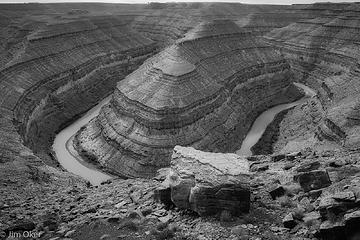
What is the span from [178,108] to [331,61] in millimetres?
48154

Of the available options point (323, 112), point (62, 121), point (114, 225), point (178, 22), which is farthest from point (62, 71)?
point (178, 22)

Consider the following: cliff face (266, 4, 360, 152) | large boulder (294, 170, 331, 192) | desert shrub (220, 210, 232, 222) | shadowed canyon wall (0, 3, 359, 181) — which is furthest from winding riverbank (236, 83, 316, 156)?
desert shrub (220, 210, 232, 222)

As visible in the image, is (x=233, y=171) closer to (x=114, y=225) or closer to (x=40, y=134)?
(x=114, y=225)

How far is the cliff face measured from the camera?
40.5 m

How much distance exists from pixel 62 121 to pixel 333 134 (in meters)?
35.7

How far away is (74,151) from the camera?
4578cm

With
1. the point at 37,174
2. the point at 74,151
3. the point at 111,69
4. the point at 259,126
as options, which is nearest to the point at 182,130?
the point at 74,151

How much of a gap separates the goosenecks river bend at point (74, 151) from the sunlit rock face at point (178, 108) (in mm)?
1060

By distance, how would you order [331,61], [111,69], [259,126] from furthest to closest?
[331,61] < [111,69] < [259,126]

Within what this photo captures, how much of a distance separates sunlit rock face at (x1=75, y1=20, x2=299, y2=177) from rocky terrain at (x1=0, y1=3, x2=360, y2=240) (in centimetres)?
19

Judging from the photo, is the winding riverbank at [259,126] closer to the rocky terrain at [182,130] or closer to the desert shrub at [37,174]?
the rocky terrain at [182,130]

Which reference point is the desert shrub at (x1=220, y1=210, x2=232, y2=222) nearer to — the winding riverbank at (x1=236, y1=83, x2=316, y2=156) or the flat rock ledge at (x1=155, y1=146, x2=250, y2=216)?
the flat rock ledge at (x1=155, y1=146, x2=250, y2=216)

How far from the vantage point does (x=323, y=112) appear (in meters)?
47.8

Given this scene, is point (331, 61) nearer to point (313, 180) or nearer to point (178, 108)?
point (178, 108)
